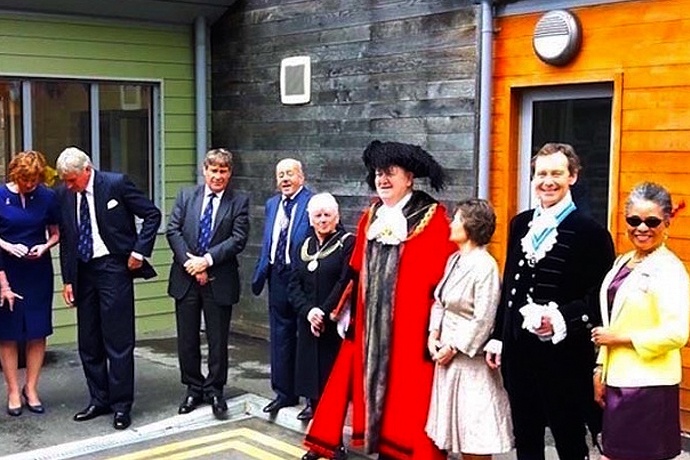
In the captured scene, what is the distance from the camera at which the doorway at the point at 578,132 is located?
510 centimetres

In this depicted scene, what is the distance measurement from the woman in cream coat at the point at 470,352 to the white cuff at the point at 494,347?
41 millimetres

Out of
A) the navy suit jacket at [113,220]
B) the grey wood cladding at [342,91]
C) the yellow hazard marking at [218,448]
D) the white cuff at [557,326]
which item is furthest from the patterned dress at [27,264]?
the white cuff at [557,326]

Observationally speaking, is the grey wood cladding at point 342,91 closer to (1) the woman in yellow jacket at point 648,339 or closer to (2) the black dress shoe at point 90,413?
(2) the black dress shoe at point 90,413

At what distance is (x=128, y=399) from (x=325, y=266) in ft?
4.82

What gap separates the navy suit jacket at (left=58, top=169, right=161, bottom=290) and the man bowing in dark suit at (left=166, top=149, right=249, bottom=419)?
0.16 m

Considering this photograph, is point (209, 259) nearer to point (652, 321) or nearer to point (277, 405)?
point (277, 405)

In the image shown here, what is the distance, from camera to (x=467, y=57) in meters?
5.70

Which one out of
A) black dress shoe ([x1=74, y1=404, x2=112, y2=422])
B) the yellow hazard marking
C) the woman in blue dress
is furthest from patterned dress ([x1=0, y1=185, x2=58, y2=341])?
the yellow hazard marking

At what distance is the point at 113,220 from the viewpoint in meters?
5.11

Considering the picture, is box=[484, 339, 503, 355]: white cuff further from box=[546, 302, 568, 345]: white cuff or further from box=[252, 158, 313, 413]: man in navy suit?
box=[252, 158, 313, 413]: man in navy suit

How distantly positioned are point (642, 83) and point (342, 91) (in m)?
2.48

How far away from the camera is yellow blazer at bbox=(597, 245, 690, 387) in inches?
124

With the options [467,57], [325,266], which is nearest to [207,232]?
[325,266]

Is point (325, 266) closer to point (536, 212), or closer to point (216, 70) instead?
point (536, 212)
